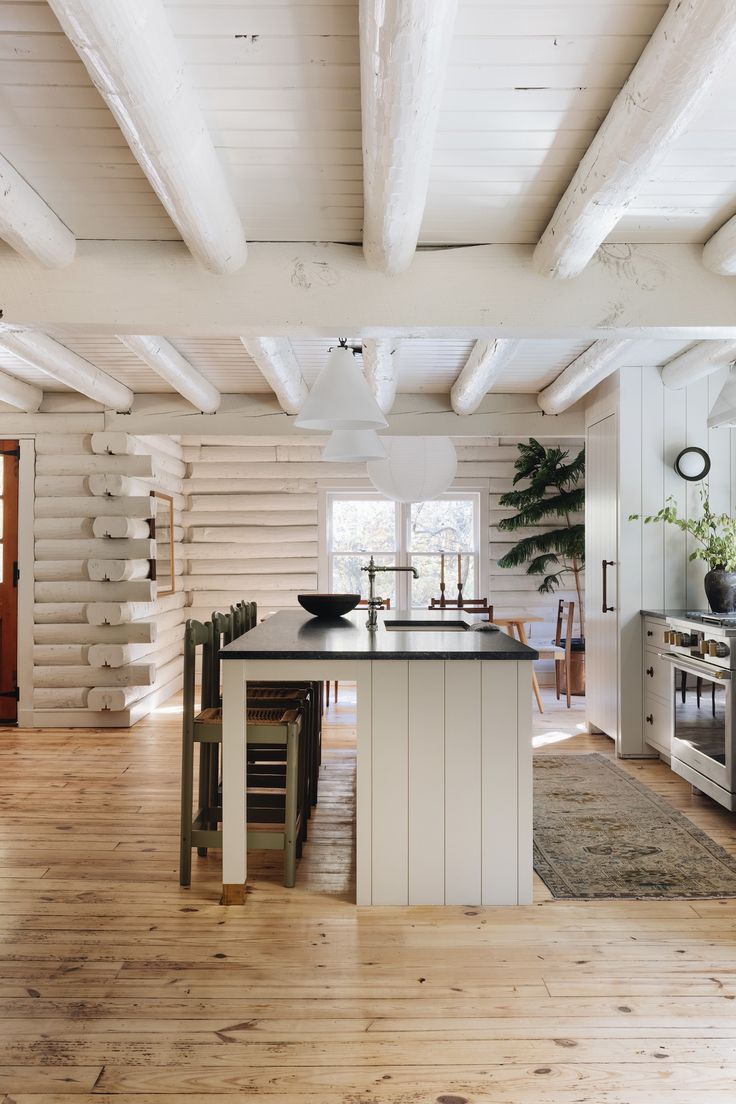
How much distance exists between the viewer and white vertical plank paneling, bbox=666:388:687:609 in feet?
17.5

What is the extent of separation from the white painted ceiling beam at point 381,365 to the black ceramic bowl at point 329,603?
118 cm

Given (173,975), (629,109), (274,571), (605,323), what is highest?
(629,109)

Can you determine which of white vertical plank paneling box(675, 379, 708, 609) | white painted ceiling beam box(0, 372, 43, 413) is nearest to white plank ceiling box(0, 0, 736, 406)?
white vertical plank paneling box(675, 379, 708, 609)

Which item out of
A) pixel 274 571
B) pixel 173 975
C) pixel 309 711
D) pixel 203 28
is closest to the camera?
pixel 203 28

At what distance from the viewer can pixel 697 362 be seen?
4.76 metres

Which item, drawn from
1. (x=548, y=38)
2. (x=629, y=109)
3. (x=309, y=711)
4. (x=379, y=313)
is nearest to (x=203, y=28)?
(x=548, y=38)

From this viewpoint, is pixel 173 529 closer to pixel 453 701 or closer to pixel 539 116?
pixel 453 701

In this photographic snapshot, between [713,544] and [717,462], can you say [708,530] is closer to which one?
[713,544]

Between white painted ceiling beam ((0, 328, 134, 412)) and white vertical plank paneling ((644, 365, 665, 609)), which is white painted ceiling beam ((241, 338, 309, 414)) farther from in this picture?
white vertical plank paneling ((644, 365, 665, 609))

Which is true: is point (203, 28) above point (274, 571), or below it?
above

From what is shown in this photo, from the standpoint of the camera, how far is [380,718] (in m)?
3.19

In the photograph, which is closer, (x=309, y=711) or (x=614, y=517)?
(x=309, y=711)

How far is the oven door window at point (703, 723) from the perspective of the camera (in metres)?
4.11

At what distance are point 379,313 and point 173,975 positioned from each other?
2.48 meters
